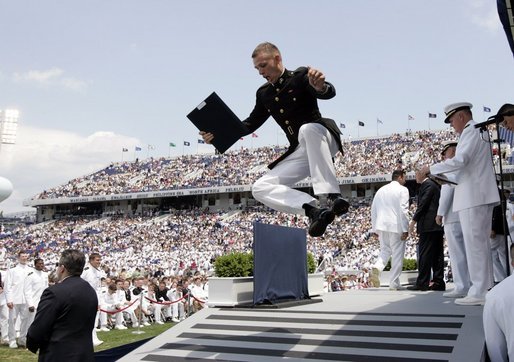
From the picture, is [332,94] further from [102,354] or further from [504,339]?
[102,354]

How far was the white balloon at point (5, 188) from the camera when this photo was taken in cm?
1274

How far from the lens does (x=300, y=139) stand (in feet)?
15.5

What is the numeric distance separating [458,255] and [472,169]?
1933 mm

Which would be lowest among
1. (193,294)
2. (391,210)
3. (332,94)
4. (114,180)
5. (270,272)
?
(193,294)

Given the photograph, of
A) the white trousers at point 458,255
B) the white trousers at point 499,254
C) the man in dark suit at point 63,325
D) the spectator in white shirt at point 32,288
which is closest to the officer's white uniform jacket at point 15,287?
the spectator in white shirt at point 32,288

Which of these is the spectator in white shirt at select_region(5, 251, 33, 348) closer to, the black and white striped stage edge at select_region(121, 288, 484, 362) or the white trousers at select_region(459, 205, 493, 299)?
the black and white striped stage edge at select_region(121, 288, 484, 362)

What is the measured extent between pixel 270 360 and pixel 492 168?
11.6 ft

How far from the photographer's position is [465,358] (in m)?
4.17

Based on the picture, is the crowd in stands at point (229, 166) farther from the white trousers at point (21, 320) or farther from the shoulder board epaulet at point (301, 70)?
the shoulder board epaulet at point (301, 70)

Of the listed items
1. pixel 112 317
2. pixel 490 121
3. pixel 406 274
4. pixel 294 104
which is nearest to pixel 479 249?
pixel 490 121

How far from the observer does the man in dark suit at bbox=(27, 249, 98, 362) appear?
420 cm

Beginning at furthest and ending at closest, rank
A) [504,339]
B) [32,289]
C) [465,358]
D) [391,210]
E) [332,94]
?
[32,289], [391,210], [332,94], [465,358], [504,339]

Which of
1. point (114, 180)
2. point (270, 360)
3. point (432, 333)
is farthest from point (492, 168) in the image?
point (114, 180)

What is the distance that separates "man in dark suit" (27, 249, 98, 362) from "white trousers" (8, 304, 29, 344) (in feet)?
22.6
